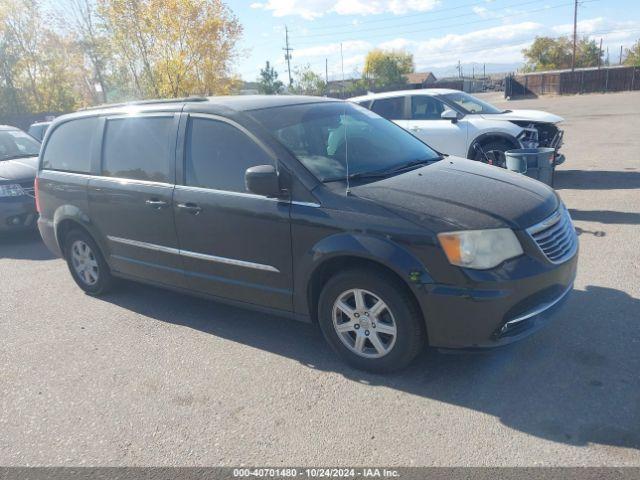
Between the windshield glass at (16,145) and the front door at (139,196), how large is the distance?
16.8 feet

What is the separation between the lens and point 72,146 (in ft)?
17.4

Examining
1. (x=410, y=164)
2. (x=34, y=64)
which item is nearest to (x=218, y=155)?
(x=410, y=164)

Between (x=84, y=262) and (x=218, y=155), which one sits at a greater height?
(x=218, y=155)

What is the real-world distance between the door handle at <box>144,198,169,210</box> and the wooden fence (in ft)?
171

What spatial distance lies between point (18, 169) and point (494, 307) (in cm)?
793

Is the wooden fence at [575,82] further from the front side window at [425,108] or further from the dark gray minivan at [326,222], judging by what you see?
the dark gray minivan at [326,222]

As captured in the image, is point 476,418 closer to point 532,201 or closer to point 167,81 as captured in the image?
point 532,201

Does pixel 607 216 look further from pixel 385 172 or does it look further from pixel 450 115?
pixel 385 172

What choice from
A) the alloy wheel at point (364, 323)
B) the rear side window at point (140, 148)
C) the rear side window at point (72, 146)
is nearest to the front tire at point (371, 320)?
the alloy wheel at point (364, 323)

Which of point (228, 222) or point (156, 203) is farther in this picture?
point (156, 203)

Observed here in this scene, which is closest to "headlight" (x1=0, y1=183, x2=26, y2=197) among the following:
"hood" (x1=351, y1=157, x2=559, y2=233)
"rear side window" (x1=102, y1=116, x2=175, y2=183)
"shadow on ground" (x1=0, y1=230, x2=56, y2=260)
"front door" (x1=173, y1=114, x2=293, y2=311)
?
"shadow on ground" (x1=0, y1=230, x2=56, y2=260)

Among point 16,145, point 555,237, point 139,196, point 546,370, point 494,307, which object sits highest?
point 16,145

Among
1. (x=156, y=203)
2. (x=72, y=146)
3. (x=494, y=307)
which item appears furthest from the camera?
(x=72, y=146)

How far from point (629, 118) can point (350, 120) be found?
19.6 meters
